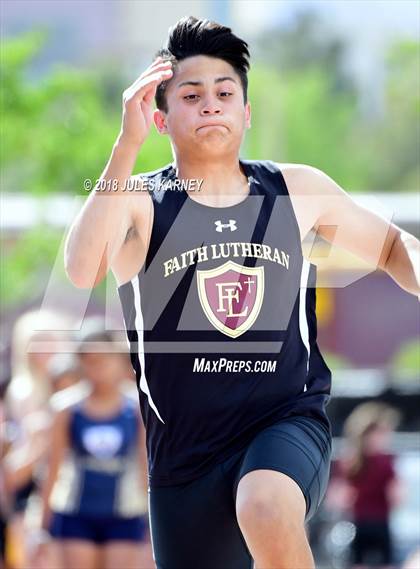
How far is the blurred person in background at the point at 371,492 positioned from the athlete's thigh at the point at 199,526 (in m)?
6.53

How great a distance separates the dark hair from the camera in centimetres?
443

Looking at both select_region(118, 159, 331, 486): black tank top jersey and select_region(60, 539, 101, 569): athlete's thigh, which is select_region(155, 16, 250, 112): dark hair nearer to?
select_region(118, 159, 331, 486): black tank top jersey

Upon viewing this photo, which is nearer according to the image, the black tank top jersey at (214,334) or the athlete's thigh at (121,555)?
the black tank top jersey at (214,334)

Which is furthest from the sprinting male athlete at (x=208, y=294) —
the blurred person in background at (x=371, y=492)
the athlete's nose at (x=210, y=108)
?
the blurred person in background at (x=371, y=492)

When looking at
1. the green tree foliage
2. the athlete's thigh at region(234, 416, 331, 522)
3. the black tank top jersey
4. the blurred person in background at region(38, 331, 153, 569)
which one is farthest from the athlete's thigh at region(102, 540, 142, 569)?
the green tree foliage

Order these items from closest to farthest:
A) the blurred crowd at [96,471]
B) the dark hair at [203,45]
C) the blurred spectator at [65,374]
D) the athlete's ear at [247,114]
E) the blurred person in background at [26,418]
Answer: the dark hair at [203,45], the athlete's ear at [247,114], the blurred crowd at [96,471], the blurred person in background at [26,418], the blurred spectator at [65,374]

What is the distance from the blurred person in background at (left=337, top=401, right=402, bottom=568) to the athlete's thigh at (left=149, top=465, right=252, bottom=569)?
21.4ft

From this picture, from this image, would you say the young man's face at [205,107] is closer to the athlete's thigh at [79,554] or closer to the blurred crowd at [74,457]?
the blurred crowd at [74,457]

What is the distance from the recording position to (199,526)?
430cm

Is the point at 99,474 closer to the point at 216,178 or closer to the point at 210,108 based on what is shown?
the point at 216,178

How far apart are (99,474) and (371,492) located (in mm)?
4240

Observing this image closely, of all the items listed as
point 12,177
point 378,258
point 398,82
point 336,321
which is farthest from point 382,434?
point 398,82

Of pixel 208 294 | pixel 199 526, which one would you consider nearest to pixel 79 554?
pixel 199 526

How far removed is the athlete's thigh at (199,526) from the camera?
4234 mm
